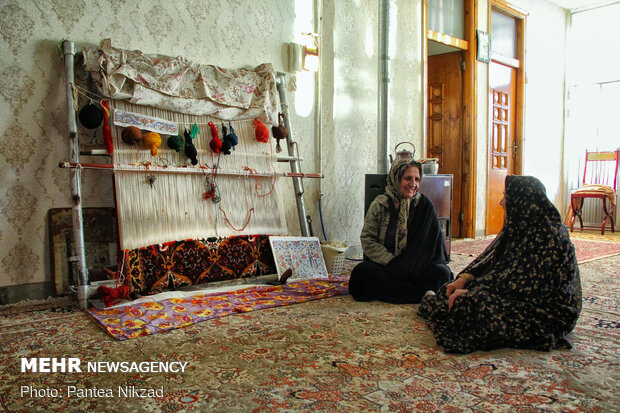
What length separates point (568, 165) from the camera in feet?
24.4

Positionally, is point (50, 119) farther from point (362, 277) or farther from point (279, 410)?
point (279, 410)

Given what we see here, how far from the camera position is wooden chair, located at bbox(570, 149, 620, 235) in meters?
6.45

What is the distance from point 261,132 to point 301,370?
6.77 feet

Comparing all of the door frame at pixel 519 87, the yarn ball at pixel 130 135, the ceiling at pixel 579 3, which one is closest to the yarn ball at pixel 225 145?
the yarn ball at pixel 130 135

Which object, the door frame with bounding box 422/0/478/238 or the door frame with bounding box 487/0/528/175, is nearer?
the door frame with bounding box 422/0/478/238

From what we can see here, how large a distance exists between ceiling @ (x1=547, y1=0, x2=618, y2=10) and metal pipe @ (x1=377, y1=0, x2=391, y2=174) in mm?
3874

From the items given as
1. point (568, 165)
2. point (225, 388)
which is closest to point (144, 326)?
point (225, 388)

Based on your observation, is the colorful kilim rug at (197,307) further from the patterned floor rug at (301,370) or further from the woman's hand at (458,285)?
the woman's hand at (458,285)

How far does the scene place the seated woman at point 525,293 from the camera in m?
1.96

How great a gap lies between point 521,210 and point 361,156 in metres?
2.50

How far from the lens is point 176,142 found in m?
3.03

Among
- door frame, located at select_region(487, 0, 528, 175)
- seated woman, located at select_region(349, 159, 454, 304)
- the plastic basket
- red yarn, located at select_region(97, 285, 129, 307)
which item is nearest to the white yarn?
red yarn, located at select_region(97, 285, 129, 307)

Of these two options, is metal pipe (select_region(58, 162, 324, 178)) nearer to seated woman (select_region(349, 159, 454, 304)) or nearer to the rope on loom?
the rope on loom

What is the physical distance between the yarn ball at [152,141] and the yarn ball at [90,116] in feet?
0.91
